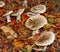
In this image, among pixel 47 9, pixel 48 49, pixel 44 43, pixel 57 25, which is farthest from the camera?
pixel 47 9

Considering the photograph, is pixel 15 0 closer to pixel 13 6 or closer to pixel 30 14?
pixel 13 6

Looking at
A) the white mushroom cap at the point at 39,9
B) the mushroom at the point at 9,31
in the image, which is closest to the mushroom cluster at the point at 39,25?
the white mushroom cap at the point at 39,9

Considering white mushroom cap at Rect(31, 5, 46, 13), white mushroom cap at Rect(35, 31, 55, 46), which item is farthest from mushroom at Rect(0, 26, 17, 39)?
white mushroom cap at Rect(31, 5, 46, 13)

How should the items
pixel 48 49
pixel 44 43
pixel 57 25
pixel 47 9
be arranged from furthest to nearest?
pixel 47 9 < pixel 57 25 < pixel 48 49 < pixel 44 43

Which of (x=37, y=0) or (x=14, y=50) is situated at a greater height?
(x=37, y=0)

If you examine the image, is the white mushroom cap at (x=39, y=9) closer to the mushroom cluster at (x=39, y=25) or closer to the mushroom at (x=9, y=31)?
the mushroom cluster at (x=39, y=25)

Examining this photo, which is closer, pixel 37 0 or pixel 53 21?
pixel 53 21

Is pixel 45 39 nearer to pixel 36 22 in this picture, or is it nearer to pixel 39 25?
pixel 39 25

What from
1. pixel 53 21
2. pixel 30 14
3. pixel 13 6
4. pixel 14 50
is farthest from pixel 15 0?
pixel 14 50
